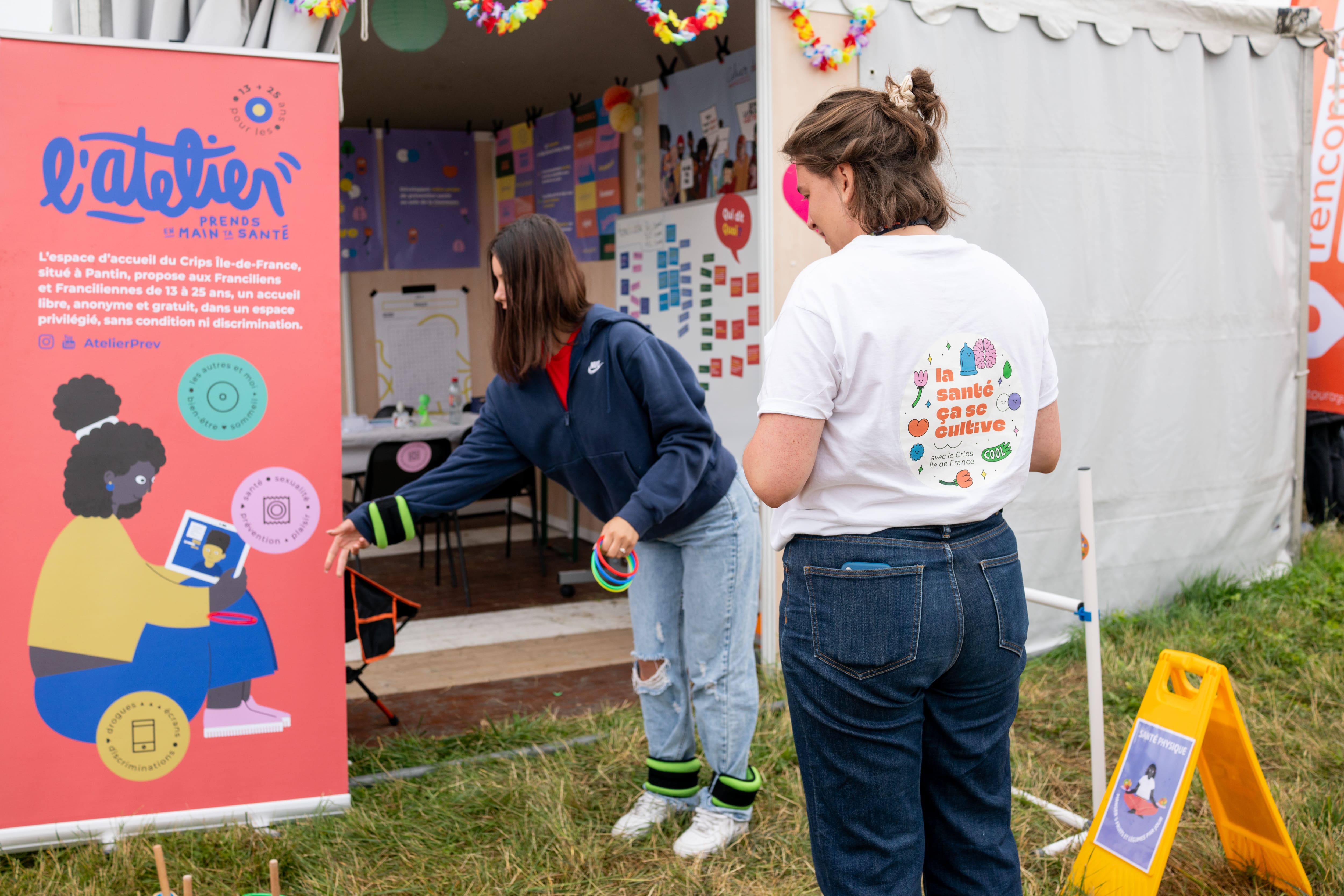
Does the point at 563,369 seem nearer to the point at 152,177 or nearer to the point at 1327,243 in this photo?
the point at 152,177

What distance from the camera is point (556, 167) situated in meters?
6.71

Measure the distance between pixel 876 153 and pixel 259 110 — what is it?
1730 millimetres

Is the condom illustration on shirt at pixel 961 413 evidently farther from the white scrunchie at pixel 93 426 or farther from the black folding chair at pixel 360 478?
the black folding chair at pixel 360 478

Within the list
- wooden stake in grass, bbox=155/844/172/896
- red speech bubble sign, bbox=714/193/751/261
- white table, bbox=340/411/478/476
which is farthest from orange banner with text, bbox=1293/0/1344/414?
wooden stake in grass, bbox=155/844/172/896

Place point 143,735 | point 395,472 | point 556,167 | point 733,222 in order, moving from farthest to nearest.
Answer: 1. point 556,167
2. point 395,472
3. point 733,222
4. point 143,735

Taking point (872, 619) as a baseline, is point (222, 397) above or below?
above

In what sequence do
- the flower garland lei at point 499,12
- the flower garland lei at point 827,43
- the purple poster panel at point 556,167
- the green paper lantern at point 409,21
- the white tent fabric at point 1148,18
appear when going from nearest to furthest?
1. the flower garland lei at point 499,12
2. the flower garland lei at point 827,43
3. the white tent fabric at point 1148,18
4. the green paper lantern at point 409,21
5. the purple poster panel at point 556,167

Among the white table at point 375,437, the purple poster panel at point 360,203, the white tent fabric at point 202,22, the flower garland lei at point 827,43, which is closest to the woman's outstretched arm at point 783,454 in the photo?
the white tent fabric at point 202,22

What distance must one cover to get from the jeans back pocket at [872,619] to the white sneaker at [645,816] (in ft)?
4.53

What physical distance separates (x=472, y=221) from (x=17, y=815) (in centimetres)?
560

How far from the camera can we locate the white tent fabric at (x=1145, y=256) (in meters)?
3.88

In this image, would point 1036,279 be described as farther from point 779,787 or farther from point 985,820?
point 985,820

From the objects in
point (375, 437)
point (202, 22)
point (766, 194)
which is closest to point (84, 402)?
point (202, 22)

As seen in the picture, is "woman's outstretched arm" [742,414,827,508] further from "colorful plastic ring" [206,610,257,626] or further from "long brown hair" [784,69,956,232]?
"colorful plastic ring" [206,610,257,626]
